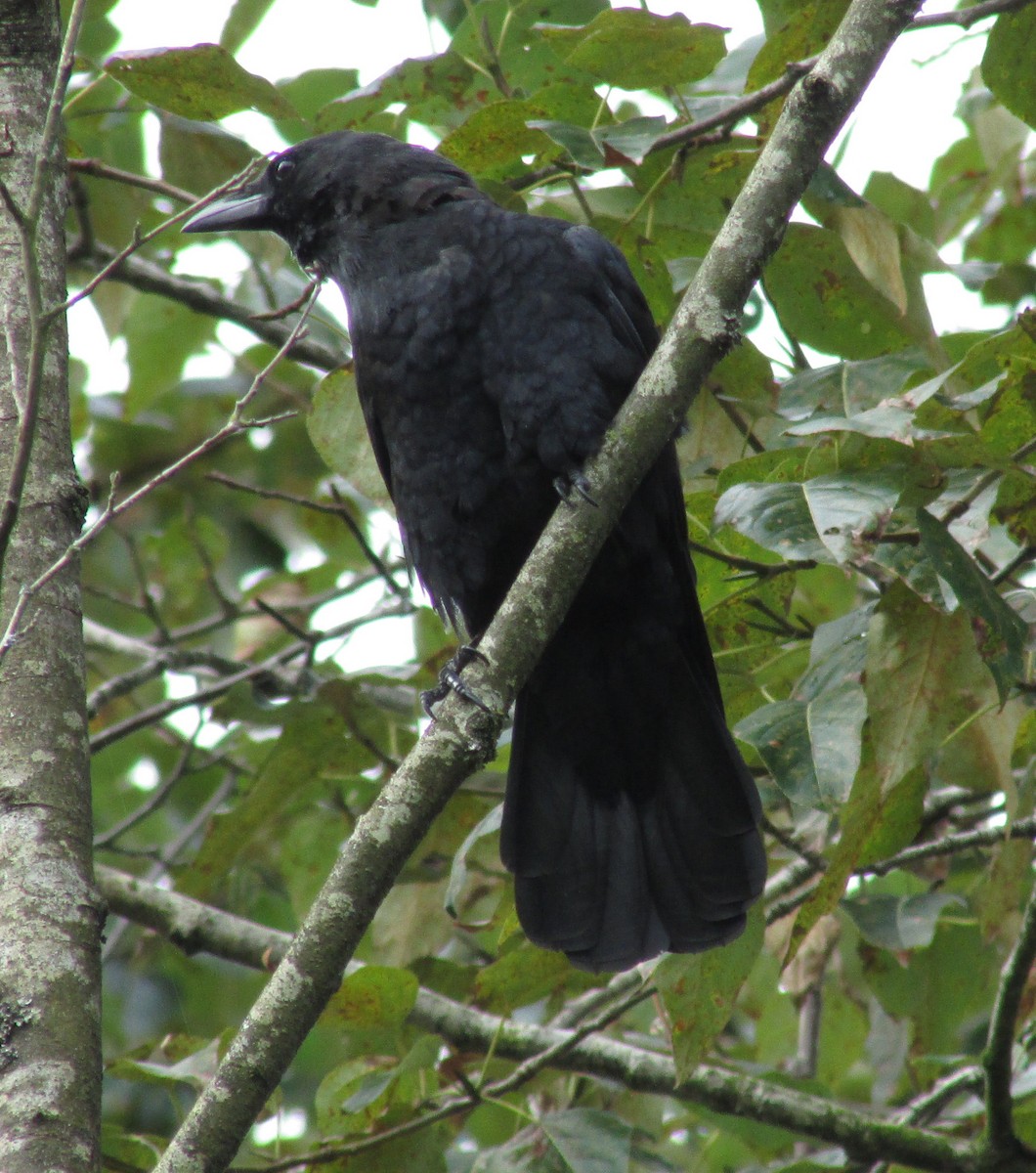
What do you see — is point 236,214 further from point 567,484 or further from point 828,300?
point 828,300

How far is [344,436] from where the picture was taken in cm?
310

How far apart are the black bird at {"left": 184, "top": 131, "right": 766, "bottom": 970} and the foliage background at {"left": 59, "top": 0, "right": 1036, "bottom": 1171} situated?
0.34ft

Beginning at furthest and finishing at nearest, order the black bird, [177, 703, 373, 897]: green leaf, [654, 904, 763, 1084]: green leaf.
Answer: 1. [177, 703, 373, 897]: green leaf
2. the black bird
3. [654, 904, 763, 1084]: green leaf

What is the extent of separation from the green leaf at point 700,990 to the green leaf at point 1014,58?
1.62 meters

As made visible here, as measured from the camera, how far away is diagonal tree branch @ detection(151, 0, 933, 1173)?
183 cm

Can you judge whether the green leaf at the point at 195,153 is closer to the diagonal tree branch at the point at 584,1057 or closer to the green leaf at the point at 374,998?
the diagonal tree branch at the point at 584,1057

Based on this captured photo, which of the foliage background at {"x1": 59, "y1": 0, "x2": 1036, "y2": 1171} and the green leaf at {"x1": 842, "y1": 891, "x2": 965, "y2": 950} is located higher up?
the foliage background at {"x1": 59, "y1": 0, "x2": 1036, "y2": 1171}

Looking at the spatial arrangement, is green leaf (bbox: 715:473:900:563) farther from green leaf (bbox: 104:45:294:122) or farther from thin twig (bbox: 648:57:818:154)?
green leaf (bbox: 104:45:294:122)

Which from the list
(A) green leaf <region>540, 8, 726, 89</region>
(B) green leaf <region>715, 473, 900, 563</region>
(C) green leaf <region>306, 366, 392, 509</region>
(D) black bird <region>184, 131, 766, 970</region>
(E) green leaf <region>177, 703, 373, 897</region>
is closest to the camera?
(B) green leaf <region>715, 473, 900, 563</region>

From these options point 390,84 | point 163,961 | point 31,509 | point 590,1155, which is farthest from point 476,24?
point 163,961

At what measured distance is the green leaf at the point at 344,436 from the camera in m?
3.07

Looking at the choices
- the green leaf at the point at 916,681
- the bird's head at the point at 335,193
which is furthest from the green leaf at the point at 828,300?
the bird's head at the point at 335,193

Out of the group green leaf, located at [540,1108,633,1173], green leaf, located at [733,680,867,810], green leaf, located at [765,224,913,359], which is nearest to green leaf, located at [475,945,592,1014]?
green leaf, located at [540,1108,633,1173]

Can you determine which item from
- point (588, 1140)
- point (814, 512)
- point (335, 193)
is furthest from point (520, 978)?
point (335, 193)
